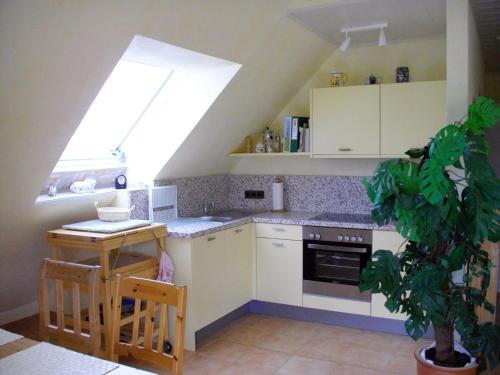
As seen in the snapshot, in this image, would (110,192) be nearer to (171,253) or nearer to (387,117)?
(171,253)

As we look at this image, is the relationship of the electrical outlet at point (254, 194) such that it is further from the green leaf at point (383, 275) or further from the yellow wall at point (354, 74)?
the green leaf at point (383, 275)

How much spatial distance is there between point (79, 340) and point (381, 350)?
2260 mm

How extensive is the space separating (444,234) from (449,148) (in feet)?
1.41

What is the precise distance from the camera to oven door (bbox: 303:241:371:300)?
3924 mm

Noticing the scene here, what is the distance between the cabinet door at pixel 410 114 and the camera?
12.4 feet

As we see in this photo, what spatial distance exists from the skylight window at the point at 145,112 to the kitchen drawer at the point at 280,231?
1002 mm

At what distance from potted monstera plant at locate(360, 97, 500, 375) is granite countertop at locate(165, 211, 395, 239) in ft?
3.69

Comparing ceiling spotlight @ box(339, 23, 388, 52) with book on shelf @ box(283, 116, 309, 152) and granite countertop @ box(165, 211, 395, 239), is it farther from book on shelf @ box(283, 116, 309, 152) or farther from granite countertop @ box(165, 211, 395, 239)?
granite countertop @ box(165, 211, 395, 239)

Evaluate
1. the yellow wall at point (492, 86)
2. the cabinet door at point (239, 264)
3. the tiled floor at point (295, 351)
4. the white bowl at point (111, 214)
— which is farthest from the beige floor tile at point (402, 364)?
the yellow wall at point (492, 86)

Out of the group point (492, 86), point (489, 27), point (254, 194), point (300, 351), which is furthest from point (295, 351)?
point (492, 86)

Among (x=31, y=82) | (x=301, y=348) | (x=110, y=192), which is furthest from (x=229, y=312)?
(x=31, y=82)

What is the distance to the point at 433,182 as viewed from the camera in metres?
2.37

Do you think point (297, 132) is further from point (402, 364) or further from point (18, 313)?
point (18, 313)

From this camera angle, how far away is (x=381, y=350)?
11.8ft
